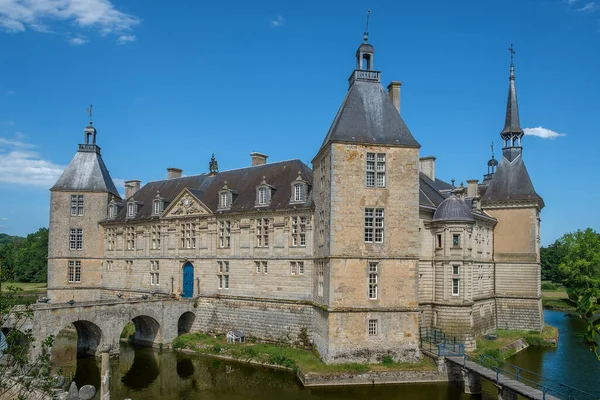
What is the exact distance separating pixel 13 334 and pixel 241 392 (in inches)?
506

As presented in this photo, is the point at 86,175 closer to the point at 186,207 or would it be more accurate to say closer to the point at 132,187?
the point at 132,187

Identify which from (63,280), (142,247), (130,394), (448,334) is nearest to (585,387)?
(448,334)

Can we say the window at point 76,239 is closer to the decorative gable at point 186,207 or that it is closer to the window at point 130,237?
the window at point 130,237

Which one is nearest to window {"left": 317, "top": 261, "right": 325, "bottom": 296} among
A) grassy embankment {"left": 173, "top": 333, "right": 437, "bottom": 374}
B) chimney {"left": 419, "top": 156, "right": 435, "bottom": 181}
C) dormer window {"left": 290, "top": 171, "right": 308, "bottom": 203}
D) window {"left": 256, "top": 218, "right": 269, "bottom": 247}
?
grassy embankment {"left": 173, "top": 333, "right": 437, "bottom": 374}

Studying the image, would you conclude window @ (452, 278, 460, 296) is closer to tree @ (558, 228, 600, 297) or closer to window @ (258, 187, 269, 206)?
window @ (258, 187, 269, 206)

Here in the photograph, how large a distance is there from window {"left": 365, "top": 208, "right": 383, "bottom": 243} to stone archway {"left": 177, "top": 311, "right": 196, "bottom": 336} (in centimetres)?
1359

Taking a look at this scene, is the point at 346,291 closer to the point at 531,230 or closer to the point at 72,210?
the point at 531,230

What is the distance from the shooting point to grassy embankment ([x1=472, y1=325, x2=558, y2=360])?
26.0 metres

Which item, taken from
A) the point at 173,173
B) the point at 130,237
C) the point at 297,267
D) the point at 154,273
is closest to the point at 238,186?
the point at 297,267

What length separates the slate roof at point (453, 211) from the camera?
26250 mm

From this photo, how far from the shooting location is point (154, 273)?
114 ft

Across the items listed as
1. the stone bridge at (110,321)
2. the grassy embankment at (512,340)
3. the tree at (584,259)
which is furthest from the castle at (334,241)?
the tree at (584,259)

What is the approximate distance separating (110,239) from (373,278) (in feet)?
76.3

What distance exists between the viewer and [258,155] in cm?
3453
